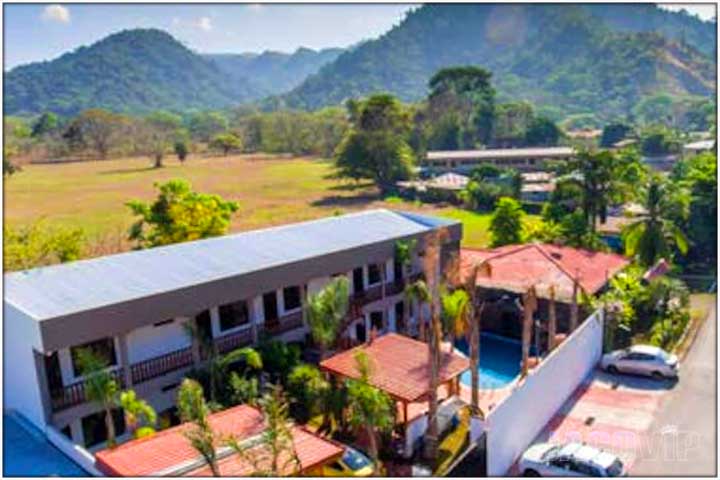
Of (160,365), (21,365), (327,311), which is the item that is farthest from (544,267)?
(21,365)

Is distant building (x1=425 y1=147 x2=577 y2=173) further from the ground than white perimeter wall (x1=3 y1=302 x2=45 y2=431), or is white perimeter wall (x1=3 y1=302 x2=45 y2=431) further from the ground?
distant building (x1=425 y1=147 x2=577 y2=173)

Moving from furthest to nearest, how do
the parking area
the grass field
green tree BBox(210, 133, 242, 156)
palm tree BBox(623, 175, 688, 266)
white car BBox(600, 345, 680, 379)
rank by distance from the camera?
green tree BBox(210, 133, 242, 156) → the grass field → palm tree BBox(623, 175, 688, 266) → white car BBox(600, 345, 680, 379) → the parking area

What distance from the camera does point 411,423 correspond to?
57.5ft

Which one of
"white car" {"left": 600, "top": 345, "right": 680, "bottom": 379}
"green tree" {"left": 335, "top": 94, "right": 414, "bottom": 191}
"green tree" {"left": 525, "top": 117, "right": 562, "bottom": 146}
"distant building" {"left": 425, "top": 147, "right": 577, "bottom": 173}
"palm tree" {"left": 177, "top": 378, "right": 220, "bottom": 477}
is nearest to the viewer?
"palm tree" {"left": 177, "top": 378, "right": 220, "bottom": 477}

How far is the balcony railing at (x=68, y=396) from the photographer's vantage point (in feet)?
53.8

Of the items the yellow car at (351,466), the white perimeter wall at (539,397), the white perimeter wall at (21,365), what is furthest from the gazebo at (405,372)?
the white perimeter wall at (21,365)

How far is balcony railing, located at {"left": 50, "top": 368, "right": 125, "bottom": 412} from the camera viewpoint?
16406 millimetres

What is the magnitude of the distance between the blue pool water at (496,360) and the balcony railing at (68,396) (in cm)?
1138

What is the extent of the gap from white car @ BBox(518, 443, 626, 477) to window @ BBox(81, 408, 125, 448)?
32.7 ft

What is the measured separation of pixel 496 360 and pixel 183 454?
43.6 ft

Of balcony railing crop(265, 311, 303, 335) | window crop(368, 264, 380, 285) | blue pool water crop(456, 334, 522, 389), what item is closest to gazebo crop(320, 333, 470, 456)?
balcony railing crop(265, 311, 303, 335)

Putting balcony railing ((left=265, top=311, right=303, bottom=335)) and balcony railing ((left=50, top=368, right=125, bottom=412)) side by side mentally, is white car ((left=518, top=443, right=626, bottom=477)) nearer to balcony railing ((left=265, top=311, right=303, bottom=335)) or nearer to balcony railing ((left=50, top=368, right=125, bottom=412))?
balcony railing ((left=265, top=311, right=303, bottom=335))

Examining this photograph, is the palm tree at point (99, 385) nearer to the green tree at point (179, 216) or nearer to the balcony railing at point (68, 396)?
the balcony railing at point (68, 396)

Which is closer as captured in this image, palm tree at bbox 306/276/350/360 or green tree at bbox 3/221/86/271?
palm tree at bbox 306/276/350/360
